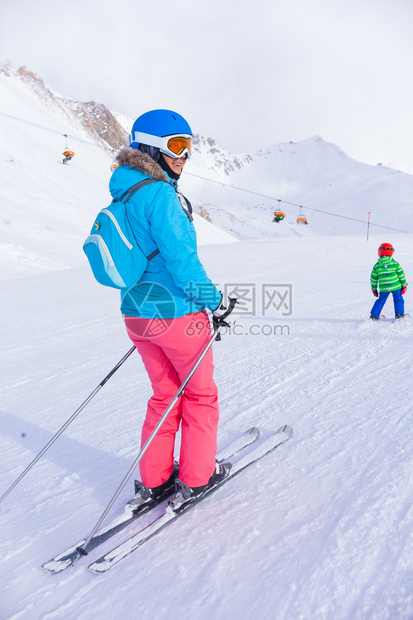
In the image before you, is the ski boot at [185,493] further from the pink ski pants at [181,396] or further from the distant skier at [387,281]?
the distant skier at [387,281]

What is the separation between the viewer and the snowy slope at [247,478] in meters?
1.70

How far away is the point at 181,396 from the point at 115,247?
90cm

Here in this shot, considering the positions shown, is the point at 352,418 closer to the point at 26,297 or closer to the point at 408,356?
the point at 408,356

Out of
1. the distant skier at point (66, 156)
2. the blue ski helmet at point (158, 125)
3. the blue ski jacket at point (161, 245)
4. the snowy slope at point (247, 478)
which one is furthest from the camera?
the distant skier at point (66, 156)

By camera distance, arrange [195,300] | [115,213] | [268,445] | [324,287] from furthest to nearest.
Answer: [324,287]
[268,445]
[195,300]
[115,213]

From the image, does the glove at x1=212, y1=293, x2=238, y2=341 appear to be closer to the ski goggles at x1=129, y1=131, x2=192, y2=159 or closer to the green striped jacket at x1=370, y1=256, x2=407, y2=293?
the ski goggles at x1=129, y1=131, x2=192, y2=159

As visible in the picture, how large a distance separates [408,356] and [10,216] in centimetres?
2191

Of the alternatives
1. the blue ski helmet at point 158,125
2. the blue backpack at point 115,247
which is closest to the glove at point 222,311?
the blue backpack at point 115,247

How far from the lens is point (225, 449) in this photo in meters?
2.73

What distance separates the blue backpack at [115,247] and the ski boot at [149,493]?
1155 mm

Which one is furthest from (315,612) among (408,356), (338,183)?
(338,183)

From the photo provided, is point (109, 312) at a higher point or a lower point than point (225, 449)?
higher

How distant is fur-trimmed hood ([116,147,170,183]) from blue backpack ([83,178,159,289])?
0.16 feet

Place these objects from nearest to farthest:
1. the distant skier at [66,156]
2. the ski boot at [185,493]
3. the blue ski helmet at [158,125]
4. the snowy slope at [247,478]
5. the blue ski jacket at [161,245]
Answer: the snowy slope at [247,478]
the blue ski jacket at [161,245]
the blue ski helmet at [158,125]
the ski boot at [185,493]
the distant skier at [66,156]
